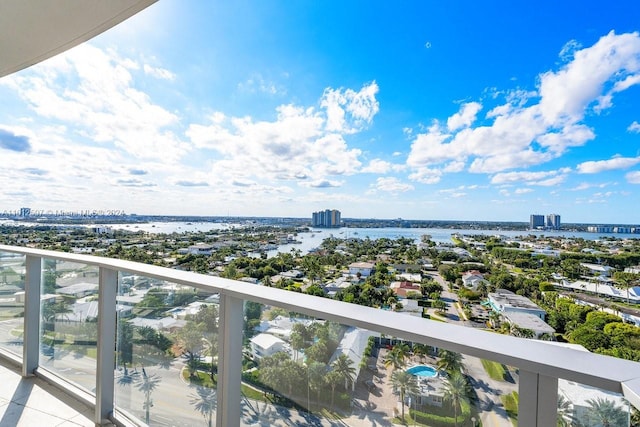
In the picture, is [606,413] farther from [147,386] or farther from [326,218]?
[326,218]

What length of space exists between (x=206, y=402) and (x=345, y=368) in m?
0.86

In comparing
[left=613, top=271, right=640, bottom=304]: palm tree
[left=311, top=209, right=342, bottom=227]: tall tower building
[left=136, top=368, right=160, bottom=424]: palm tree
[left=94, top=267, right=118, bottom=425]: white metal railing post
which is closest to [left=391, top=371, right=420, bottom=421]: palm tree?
[left=136, top=368, right=160, bottom=424]: palm tree

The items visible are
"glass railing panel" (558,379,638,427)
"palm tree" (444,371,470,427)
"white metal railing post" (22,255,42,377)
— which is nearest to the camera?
"glass railing panel" (558,379,638,427)

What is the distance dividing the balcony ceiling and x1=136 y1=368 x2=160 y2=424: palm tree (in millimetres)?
2270

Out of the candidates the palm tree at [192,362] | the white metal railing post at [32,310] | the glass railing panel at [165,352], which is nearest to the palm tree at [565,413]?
Result: the glass railing panel at [165,352]

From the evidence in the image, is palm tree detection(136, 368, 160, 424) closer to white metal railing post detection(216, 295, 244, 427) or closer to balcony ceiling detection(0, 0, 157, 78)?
white metal railing post detection(216, 295, 244, 427)

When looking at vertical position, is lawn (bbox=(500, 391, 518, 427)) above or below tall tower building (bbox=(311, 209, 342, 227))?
below

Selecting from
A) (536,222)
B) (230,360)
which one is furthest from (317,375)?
(536,222)

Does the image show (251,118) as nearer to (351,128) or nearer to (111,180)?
(351,128)

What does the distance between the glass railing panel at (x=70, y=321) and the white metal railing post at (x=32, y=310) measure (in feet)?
0.14

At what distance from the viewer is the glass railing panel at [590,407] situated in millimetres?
652

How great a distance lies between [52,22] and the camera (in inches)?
77.4

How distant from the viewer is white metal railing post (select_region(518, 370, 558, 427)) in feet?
2.42

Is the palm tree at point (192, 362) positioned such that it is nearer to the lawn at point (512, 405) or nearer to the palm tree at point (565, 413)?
the lawn at point (512, 405)
